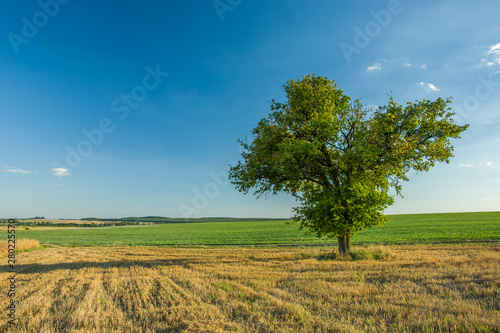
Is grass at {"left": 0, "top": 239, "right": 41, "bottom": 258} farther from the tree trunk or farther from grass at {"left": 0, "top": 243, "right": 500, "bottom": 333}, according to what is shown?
the tree trunk

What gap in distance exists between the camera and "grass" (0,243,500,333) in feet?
21.4

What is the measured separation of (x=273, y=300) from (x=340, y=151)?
44.2 ft

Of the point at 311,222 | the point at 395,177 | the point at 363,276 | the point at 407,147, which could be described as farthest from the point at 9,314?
the point at 395,177

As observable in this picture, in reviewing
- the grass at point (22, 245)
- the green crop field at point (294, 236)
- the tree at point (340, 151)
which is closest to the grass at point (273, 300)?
the tree at point (340, 151)

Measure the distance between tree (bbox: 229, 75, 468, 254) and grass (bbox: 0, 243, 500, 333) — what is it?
183 inches

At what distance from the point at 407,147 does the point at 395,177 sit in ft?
10.4

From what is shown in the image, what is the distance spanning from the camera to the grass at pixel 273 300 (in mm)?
6516

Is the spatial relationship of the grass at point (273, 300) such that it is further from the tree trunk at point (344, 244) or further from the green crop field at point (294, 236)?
the green crop field at point (294, 236)

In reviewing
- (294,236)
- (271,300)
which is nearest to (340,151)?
(271,300)

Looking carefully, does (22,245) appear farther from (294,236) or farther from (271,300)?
(294,236)

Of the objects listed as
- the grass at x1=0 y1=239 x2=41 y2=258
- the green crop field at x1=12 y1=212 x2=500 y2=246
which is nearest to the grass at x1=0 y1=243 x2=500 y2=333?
the green crop field at x1=12 y1=212 x2=500 y2=246

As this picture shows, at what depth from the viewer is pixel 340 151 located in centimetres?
1911

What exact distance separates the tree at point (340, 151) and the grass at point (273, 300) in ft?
15.2

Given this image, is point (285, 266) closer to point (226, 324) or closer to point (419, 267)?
point (419, 267)
